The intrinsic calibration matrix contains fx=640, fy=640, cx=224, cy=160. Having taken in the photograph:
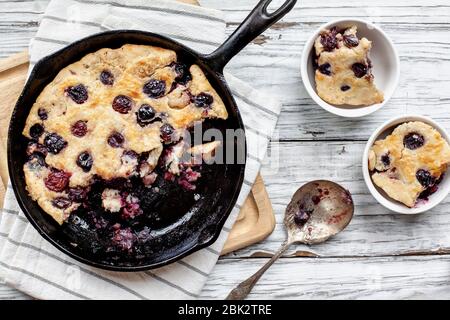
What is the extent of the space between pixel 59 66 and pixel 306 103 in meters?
1.14

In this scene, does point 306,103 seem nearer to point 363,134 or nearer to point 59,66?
point 363,134

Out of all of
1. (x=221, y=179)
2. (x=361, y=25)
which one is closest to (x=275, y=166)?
(x=221, y=179)

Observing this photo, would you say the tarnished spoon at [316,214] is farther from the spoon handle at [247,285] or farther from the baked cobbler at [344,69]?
the baked cobbler at [344,69]

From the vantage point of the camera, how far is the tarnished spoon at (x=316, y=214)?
2953 millimetres

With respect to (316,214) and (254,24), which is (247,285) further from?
(254,24)

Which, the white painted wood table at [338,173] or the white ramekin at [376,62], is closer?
the white ramekin at [376,62]

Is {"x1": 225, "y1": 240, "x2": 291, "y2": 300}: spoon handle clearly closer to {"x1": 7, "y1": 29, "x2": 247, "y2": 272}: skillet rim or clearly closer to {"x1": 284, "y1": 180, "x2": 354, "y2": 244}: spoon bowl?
{"x1": 284, "y1": 180, "x2": 354, "y2": 244}: spoon bowl

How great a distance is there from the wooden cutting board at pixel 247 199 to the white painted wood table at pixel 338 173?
9 centimetres

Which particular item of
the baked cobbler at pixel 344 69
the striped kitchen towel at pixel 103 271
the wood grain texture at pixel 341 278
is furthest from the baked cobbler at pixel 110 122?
the wood grain texture at pixel 341 278

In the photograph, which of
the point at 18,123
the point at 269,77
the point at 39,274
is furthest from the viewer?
the point at 269,77

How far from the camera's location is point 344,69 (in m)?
2.85

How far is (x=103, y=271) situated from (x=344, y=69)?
1.40m

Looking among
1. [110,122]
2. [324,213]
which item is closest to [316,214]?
[324,213]

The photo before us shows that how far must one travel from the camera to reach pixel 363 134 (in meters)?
3.04
